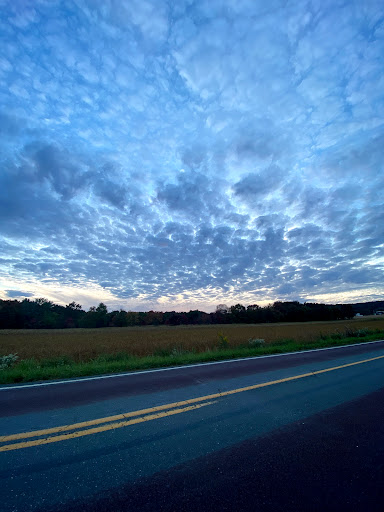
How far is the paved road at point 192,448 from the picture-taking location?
2.34 metres

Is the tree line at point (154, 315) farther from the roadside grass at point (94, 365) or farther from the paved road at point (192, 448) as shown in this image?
the paved road at point (192, 448)

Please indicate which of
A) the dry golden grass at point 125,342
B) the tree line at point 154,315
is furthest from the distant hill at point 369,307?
the dry golden grass at point 125,342

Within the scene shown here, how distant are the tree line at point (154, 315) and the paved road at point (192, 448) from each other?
3303 inches

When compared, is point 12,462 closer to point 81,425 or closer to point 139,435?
point 81,425

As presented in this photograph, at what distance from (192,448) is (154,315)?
94.9 m

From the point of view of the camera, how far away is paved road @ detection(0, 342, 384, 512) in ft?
7.69

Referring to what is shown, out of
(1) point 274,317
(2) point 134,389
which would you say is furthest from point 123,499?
(1) point 274,317

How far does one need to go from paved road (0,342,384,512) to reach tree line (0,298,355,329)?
83908 millimetres

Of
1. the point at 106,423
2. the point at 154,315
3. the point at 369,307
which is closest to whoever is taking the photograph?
the point at 106,423

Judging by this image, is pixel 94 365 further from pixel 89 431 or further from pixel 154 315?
pixel 154 315

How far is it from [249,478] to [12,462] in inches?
106

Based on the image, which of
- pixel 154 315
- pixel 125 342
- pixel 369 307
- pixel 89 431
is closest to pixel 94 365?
pixel 89 431

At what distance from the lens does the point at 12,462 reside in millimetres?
2846

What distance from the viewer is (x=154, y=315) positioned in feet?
311
